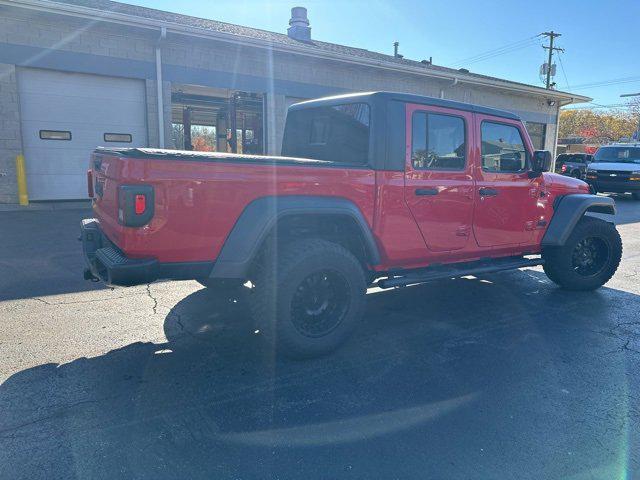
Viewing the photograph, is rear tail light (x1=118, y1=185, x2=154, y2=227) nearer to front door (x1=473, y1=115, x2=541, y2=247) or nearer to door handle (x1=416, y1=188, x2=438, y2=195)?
door handle (x1=416, y1=188, x2=438, y2=195)

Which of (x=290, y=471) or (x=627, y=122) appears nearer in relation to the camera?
(x=290, y=471)

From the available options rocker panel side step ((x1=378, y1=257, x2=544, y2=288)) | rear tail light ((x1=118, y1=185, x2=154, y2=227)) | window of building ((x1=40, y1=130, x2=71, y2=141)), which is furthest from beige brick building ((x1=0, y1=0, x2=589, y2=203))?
rocker panel side step ((x1=378, y1=257, x2=544, y2=288))

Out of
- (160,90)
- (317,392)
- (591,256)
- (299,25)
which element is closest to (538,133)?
(299,25)

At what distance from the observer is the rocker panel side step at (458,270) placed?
4098 millimetres

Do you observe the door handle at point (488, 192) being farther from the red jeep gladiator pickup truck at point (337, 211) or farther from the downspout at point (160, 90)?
the downspout at point (160, 90)

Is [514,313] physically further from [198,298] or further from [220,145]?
[220,145]

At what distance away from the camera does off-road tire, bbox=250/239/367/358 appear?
343cm

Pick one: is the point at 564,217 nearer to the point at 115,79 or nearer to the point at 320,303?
the point at 320,303

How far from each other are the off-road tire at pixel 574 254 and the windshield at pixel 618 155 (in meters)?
16.0

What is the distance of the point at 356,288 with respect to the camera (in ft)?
12.4

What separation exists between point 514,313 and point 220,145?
57.5 feet

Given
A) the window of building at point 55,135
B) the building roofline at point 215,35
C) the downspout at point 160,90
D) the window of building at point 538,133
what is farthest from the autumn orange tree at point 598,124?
the window of building at point 55,135

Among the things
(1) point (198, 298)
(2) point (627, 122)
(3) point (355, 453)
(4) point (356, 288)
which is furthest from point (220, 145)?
(2) point (627, 122)

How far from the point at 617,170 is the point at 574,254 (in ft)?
51.4
